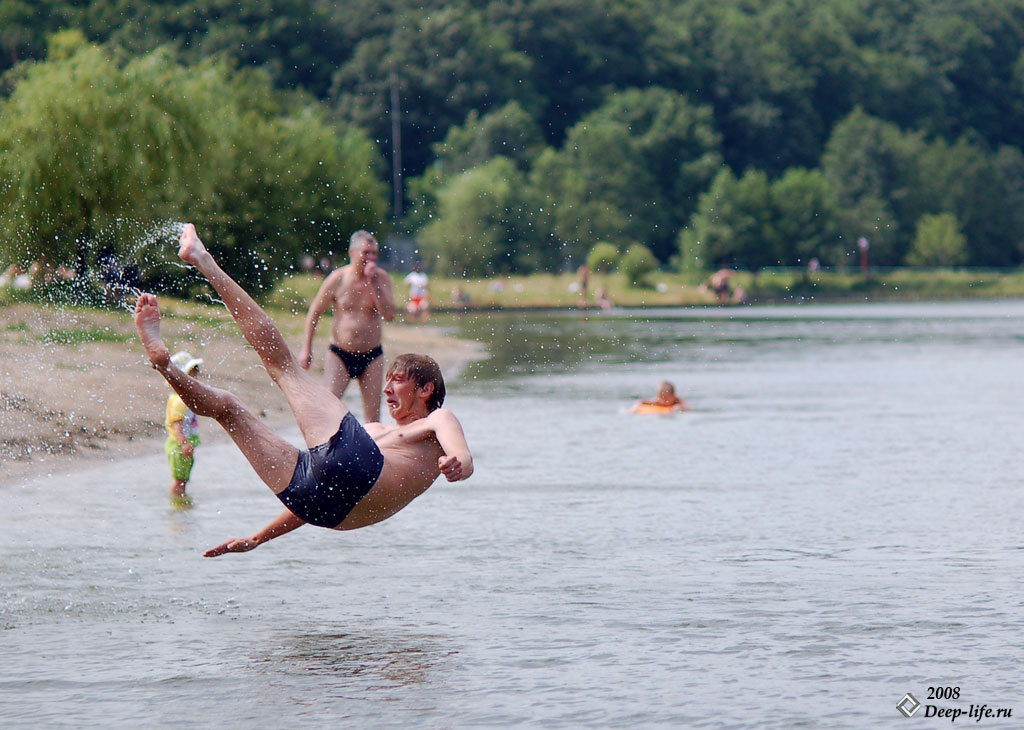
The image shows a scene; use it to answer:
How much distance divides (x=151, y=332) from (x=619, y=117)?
99.4 metres

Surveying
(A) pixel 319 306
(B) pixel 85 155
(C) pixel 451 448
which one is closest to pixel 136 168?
(B) pixel 85 155

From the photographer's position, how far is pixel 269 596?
922cm

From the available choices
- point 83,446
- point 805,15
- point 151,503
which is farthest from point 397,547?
point 805,15

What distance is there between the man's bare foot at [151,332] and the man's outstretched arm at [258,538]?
2.94ft

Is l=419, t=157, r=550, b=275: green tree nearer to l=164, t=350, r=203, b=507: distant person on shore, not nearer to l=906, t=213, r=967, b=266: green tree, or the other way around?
l=906, t=213, r=967, b=266: green tree

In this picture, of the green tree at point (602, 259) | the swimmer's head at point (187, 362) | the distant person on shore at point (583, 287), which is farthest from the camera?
the green tree at point (602, 259)

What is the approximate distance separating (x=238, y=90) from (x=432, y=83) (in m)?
43.2

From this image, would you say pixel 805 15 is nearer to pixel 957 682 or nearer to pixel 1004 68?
pixel 1004 68

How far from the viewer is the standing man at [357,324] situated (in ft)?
43.6

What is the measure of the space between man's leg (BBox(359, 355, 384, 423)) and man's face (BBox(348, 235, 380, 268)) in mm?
759

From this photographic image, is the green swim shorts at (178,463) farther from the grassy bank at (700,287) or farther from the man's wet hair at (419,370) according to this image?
the grassy bank at (700,287)

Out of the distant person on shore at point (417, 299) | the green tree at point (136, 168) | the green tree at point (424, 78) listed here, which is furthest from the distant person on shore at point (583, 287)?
the green tree at point (424, 78)

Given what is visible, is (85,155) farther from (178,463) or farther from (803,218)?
(803,218)

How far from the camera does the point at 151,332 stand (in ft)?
25.6
